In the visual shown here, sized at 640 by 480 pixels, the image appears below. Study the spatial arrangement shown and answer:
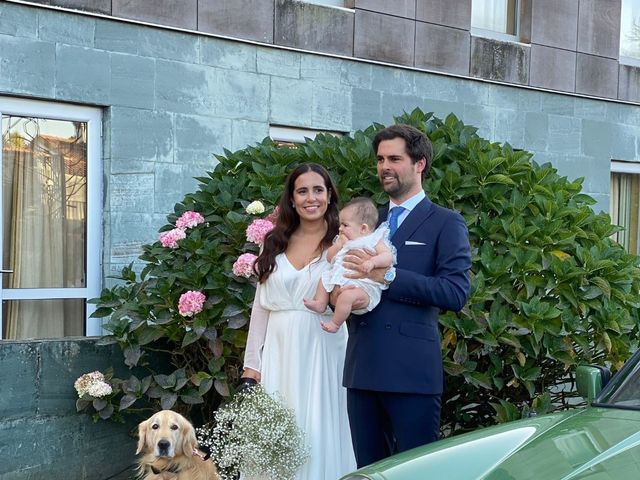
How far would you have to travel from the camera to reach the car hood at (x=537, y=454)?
10.6 ft

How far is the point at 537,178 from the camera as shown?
255 inches

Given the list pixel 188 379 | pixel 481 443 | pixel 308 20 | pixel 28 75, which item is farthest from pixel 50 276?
pixel 481 443

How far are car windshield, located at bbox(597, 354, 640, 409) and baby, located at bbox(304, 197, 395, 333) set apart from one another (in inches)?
39.8

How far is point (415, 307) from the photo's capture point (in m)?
4.50

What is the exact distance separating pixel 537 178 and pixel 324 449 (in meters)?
2.40

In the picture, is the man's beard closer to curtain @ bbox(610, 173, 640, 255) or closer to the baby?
the baby

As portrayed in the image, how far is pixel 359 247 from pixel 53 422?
3.11 metres

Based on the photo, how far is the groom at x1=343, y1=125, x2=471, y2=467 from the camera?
445cm

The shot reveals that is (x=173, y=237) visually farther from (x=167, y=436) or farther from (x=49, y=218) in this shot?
(x=49, y=218)

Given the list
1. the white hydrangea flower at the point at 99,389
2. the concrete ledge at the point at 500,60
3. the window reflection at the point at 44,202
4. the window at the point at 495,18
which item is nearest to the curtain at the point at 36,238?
the window reflection at the point at 44,202

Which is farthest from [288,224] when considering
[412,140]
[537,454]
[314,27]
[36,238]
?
[314,27]

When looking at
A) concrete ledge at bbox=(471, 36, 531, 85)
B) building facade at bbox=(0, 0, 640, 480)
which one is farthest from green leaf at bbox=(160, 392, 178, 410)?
concrete ledge at bbox=(471, 36, 531, 85)

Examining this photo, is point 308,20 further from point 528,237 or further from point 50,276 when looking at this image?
point 528,237

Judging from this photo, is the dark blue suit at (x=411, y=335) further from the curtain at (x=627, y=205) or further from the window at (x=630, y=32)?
the window at (x=630, y=32)
